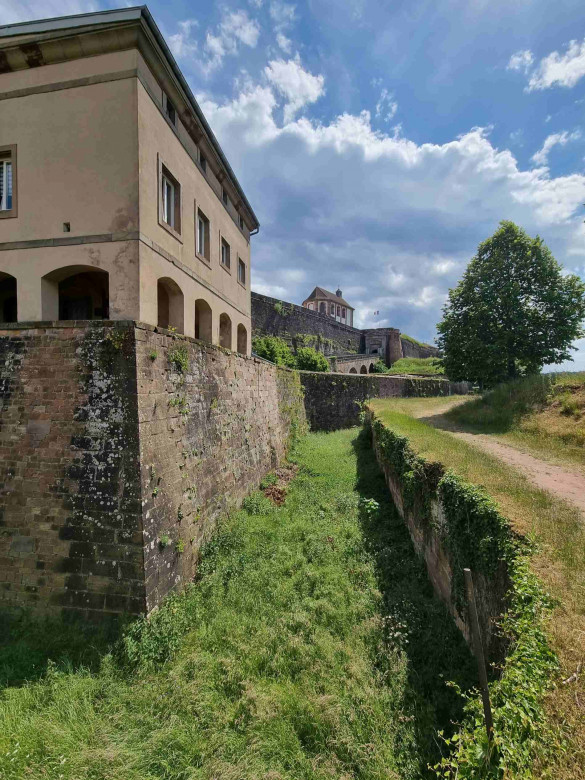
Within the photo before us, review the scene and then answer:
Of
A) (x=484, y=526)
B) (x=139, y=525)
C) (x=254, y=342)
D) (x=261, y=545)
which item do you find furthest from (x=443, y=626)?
(x=254, y=342)

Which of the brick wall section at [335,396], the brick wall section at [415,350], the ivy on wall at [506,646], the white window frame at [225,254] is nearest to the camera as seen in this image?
the ivy on wall at [506,646]

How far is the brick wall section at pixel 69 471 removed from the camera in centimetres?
548

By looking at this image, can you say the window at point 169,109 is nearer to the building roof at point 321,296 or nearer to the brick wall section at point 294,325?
the brick wall section at point 294,325

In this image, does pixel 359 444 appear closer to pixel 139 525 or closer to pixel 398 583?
pixel 398 583

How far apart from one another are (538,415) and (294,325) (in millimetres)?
18585

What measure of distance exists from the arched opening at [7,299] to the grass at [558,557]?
35.3ft

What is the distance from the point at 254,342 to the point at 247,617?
17898mm

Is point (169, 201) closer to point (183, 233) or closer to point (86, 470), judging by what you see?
point (183, 233)

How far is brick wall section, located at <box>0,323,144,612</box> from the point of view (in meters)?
5.48

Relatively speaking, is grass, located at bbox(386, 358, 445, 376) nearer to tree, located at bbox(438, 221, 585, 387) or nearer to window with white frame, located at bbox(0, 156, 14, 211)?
tree, located at bbox(438, 221, 585, 387)

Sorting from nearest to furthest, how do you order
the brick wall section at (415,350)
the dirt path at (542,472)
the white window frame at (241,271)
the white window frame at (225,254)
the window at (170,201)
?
the dirt path at (542,472), the window at (170,201), the white window frame at (225,254), the white window frame at (241,271), the brick wall section at (415,350)

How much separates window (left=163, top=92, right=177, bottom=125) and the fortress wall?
5557 millimetres

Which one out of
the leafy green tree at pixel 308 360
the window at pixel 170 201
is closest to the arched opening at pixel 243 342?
the window at pixel 170 201

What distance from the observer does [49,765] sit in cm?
379
